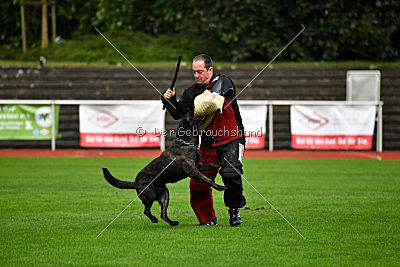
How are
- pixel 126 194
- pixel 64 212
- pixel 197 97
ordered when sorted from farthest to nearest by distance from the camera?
1. pixel 126 194
2. pixel 64 212
3. pixel 197 97

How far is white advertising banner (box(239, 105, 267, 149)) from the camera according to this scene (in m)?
20.1

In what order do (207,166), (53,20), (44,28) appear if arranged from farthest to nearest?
1. (53,20)
2. (44,28)
3. (207,166)

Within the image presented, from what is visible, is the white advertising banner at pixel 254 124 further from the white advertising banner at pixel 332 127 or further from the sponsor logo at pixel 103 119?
the sponsor logo at pixel 103 119

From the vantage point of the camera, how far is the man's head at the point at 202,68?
299 inches

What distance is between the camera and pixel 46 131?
20.9 metres

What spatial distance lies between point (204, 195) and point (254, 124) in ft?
40.9

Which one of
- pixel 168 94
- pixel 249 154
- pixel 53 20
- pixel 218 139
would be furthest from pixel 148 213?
pixel 53 20

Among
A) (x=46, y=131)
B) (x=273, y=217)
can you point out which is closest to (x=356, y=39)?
(x=46, y=131)

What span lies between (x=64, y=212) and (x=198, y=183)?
6.61ft

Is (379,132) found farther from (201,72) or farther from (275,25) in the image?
(201,72)

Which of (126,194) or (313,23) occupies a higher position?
(313,23)

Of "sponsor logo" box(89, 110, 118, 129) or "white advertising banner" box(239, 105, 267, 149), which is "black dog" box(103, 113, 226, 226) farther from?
"sponsor logo" box(89, 110, 118, 129)

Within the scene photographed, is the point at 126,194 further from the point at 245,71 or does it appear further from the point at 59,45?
the point at 59,45

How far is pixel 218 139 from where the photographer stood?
780 centimetres
